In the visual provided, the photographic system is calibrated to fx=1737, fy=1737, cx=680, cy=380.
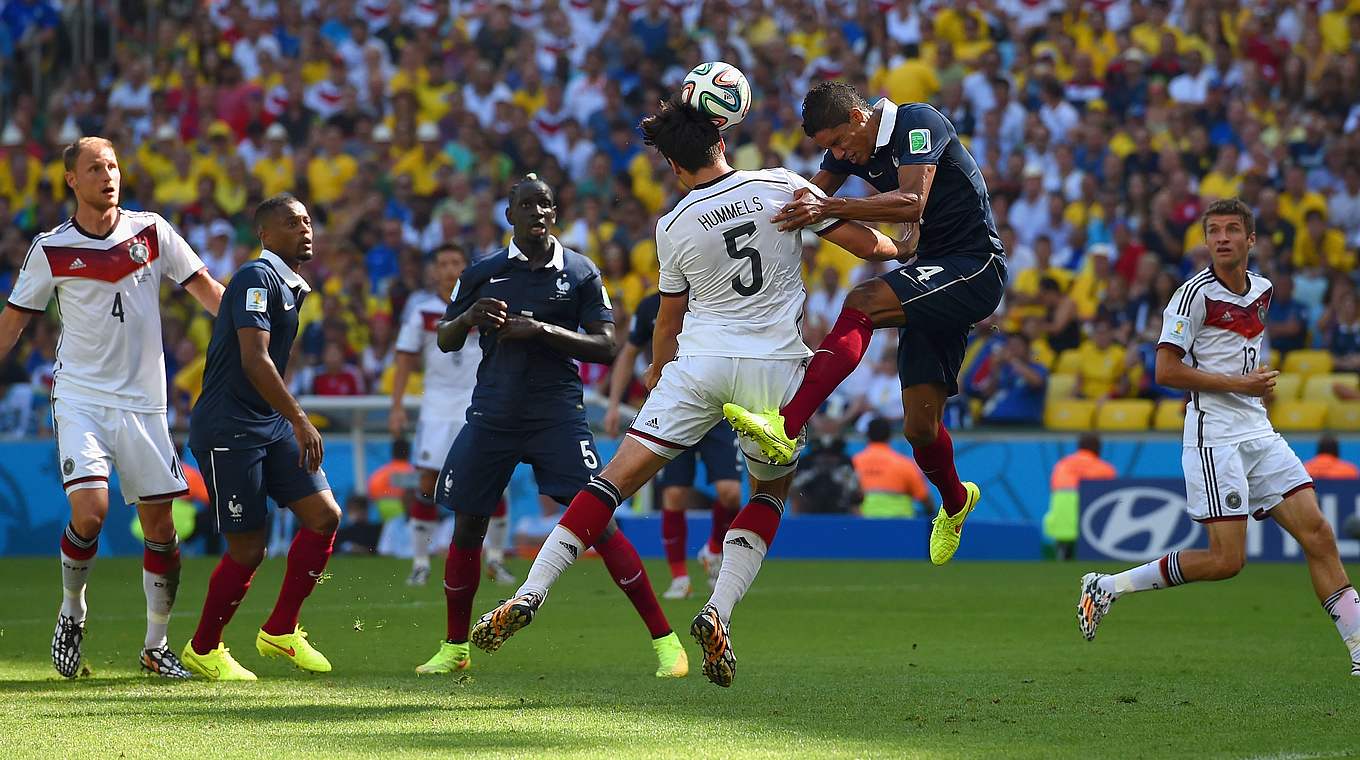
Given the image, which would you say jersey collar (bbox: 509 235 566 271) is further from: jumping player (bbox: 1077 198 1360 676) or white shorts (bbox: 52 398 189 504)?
jumping player (bbox: 1077 198 1360 676)

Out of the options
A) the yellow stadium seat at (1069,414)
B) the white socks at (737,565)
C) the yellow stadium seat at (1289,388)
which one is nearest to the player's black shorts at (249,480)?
the white socks at (737,565)

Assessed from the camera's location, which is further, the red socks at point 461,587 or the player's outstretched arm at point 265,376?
the red socks at point 461,587

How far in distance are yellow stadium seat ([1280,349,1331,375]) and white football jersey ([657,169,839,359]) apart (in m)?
11.8

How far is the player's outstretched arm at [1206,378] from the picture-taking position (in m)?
8.34

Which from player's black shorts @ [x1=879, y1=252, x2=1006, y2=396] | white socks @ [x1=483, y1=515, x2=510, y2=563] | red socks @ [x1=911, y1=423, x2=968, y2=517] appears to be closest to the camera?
player's black shorts @ [x1=879, y1=252, x2=1006, y2=396]

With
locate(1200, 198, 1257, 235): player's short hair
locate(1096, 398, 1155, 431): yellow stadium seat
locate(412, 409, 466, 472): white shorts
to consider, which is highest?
locate(1200, 198, 1257, 235): player's short hair

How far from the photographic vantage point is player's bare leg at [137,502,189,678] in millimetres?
8531

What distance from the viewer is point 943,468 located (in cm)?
856

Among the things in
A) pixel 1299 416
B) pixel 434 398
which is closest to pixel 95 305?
pixel 434 398

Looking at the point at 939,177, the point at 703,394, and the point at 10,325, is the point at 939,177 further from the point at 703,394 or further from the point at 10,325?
the point at 10,325

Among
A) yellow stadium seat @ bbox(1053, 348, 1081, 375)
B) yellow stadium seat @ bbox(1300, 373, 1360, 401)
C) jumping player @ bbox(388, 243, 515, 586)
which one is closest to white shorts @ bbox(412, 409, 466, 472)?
jumping player @ bbox(388, 243, 515, 586)

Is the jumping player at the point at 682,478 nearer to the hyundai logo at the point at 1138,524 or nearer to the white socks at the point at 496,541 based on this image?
the white socks at the point at 496,541

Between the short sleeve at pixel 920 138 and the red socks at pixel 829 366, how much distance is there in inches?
28.7

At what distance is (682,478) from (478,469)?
4.48 metres
